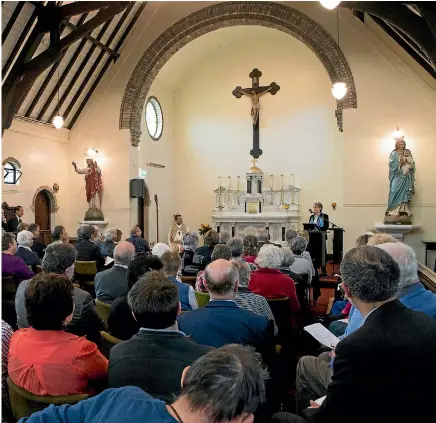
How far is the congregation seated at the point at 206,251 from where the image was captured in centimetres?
489

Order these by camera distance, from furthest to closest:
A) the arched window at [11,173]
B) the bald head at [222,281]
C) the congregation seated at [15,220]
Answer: the arched window at [11,173], the congregation seated at [15,220], the bald head at [222,281]

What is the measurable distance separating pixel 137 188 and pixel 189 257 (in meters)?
5.65

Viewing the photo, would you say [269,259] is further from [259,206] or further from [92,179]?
[92,179]

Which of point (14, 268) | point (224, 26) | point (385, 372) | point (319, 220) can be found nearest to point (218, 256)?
point (14, 268)

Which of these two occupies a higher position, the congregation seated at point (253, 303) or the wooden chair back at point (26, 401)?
the congregation seated at point (253, 303)

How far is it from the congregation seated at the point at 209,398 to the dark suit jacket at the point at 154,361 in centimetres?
44

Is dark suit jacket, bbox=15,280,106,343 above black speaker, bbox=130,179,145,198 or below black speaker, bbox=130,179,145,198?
below

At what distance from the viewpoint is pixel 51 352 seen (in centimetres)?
174

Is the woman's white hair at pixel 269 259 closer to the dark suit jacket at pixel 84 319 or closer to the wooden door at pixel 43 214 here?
the dark suit jacket at pixel 84 319

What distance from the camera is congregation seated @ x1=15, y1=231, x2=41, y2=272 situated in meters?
4.81

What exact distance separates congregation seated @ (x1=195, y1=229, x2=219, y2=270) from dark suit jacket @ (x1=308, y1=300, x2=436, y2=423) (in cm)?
342

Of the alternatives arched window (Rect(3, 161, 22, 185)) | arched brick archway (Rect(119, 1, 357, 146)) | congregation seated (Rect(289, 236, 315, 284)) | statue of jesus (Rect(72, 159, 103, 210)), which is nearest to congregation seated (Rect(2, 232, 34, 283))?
congregation seated (Rect(289, 236, 315, 284))

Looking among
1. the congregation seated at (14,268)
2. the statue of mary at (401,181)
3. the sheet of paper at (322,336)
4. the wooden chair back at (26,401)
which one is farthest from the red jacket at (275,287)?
the statue of mary at (401,181)

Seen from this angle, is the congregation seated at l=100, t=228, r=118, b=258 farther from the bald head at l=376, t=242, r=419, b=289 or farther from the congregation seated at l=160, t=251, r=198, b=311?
the bald head at l=376, t=242, r=419, b=289
